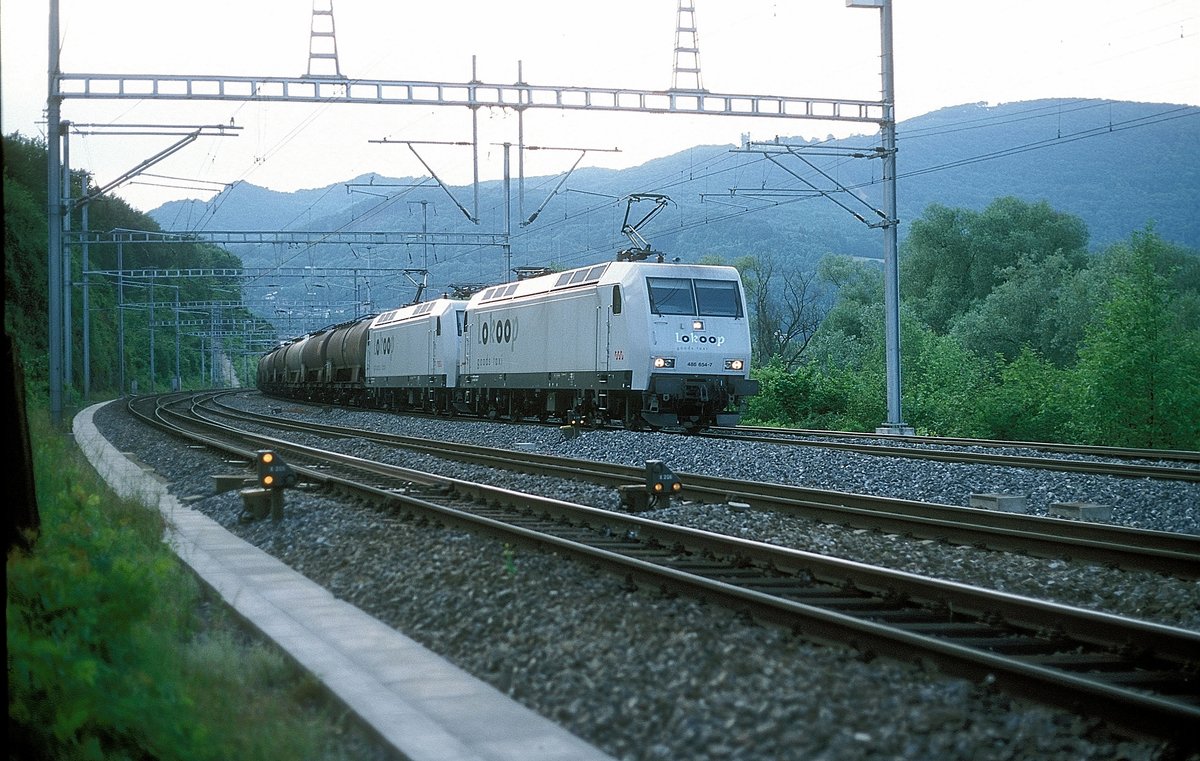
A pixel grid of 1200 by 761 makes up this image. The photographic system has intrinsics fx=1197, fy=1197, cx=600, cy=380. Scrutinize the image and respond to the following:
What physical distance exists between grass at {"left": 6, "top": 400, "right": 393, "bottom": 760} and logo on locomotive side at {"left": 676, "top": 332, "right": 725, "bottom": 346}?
1609 cm

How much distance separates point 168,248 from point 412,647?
331ft

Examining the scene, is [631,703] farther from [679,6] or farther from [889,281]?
[889,281]

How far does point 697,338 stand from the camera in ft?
78.1

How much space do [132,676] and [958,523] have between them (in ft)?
25.6

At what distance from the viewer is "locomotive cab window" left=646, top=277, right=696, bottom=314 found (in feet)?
77.3

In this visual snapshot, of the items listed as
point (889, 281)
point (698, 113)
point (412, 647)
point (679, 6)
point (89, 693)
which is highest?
point (679, 6)

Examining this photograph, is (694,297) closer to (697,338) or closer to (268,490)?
(697,338)

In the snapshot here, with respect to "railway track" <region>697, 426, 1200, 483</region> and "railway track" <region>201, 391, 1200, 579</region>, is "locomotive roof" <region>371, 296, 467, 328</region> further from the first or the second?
"railway track" <region>201, 391, 1200, 579</region>

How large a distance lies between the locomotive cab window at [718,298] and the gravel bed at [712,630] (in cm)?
910

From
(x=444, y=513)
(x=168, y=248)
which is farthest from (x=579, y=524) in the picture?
(x=168, y=248)

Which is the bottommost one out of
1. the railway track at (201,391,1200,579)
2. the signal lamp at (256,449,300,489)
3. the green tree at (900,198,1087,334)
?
the railway track at (201,391,1200,579)

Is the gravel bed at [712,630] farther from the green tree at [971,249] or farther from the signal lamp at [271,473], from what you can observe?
the green tree at [971,249]

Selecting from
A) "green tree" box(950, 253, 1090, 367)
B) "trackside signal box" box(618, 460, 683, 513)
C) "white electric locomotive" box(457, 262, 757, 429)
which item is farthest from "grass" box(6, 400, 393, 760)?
"green tree" box(950, 253, 1090, 367)

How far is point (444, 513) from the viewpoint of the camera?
483 inches
